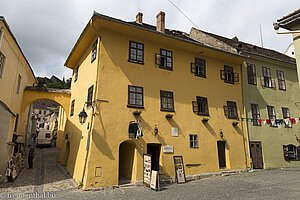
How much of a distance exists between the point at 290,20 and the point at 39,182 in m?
15.7

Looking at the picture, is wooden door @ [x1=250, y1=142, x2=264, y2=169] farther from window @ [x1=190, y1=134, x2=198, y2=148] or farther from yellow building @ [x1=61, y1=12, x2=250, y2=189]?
window @ [x1=190, y1=134, x2=198, y2=148]

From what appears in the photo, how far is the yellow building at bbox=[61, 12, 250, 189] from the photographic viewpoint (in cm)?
1148

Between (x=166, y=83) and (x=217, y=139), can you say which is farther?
(x=217, y=139)

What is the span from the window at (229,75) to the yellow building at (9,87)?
15.3 m

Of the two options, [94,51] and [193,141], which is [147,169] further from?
[94,51]

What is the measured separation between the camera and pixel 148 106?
503 inches

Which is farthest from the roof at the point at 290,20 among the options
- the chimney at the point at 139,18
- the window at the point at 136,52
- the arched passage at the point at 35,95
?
the arched passage at the point at 35,95

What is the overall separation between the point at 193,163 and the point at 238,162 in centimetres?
435

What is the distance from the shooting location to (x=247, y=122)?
1684 centimetres

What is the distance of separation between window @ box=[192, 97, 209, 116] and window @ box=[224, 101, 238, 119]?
1.93m

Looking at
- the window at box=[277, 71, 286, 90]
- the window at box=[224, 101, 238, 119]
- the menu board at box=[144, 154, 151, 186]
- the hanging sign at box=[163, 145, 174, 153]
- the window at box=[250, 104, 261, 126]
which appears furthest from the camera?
the window at box=[277, 71, 286, 90]

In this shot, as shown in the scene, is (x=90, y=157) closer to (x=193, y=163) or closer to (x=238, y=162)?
(x=193, y=163)

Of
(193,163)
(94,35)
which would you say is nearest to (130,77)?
(94,35)

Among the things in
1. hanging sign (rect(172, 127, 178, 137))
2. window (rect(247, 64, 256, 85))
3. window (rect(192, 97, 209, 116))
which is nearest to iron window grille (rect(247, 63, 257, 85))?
window (rect(247, 64, 256, 85))
